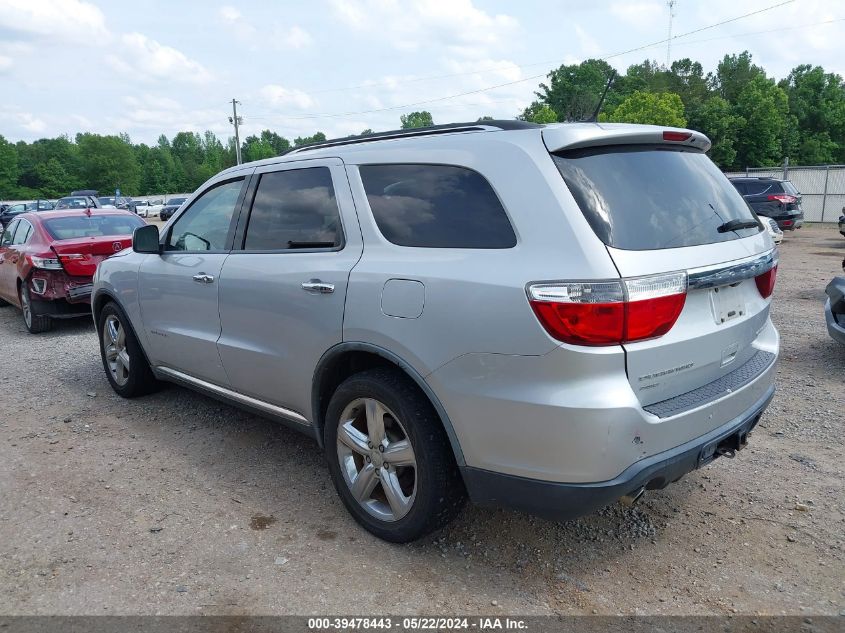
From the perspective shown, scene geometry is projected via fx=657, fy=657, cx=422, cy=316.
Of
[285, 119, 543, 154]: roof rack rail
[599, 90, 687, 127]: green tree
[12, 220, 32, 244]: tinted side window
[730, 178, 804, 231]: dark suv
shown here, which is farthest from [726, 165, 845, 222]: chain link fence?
[285, 119, 543, 154]: roof rack rail

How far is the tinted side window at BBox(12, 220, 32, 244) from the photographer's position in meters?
8.74

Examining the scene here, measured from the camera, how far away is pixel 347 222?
3264mm

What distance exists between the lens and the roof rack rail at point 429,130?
9.38ft

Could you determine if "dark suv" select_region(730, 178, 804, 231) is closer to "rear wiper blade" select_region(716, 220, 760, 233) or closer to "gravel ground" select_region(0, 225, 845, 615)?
"gravel ground" select_region(0, 225, 845, 615)

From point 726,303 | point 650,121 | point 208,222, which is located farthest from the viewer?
point 650,121

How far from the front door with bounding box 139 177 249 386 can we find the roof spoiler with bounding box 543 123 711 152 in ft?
7.20

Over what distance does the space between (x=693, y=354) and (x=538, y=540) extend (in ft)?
3.96

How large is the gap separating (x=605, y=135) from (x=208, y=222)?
8.97 feet

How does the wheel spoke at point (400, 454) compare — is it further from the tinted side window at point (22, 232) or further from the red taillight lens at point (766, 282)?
the tinted side window at point (22, 232)

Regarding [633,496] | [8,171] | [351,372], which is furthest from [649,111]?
[8,171]

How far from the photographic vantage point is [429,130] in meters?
3.26

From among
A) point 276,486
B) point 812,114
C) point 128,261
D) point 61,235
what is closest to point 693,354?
point 276,486

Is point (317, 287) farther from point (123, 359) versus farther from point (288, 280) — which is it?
point (123, 359)

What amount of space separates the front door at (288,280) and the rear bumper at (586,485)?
1014mm
